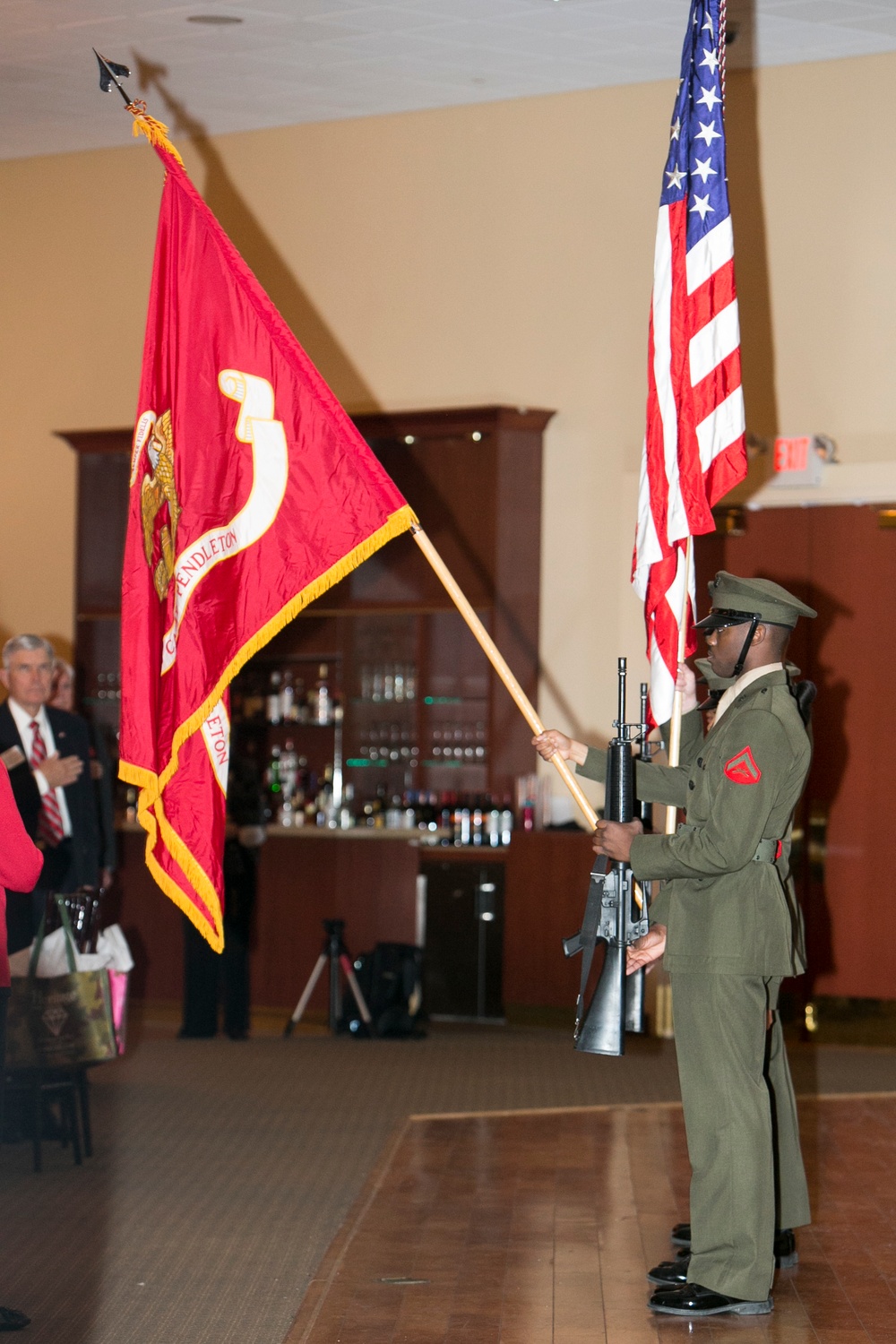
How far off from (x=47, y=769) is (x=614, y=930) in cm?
260

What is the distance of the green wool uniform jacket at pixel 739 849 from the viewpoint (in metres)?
3.82

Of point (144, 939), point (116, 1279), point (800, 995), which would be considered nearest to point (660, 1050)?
point (800, 995)

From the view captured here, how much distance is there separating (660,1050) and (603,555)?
2.81m

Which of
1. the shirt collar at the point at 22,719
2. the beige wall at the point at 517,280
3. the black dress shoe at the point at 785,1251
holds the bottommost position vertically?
the black dress shoe at the point at 785,1251

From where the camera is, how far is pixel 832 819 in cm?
846

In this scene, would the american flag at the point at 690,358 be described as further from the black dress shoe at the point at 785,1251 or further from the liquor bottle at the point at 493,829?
the liquor bottle at the point at 493,829

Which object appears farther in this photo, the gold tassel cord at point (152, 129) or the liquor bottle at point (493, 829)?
the liquor bottle at point (493, 829)

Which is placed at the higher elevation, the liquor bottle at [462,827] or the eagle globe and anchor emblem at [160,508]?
the eagle globe and anchor emblem at [160,508]

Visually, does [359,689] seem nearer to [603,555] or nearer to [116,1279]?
[603,555]

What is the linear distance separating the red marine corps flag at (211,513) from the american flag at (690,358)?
3.23 feet

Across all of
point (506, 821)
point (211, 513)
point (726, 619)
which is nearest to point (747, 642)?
point (726, 619)

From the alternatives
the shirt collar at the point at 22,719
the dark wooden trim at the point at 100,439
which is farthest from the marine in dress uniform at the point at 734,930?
the dark wooden trim at the point at 100,439

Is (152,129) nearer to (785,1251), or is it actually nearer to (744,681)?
(744,681)

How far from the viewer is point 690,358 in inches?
183
